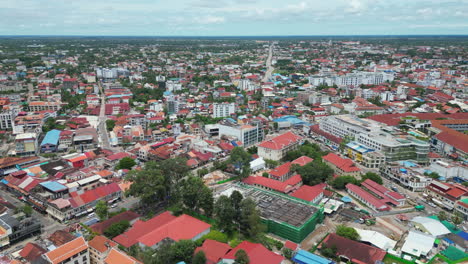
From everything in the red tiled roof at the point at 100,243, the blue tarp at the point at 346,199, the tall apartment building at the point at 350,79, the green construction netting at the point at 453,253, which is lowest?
the green construction netting at the point at 453,253

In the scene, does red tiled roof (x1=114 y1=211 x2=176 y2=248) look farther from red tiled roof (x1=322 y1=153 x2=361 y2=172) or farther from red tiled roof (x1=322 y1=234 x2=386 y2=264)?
red tiled roof (x1=322 y1=153 x2=361 y2=172)

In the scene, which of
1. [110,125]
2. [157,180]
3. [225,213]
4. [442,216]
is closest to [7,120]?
[110,125]

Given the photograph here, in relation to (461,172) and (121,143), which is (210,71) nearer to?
(121,143)

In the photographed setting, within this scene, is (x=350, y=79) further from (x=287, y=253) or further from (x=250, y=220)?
(x=287, y=253)

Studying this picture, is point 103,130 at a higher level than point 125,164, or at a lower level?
lower

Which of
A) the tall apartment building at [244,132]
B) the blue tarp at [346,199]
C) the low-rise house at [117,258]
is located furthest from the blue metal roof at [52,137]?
the blue tarp at [346,199]

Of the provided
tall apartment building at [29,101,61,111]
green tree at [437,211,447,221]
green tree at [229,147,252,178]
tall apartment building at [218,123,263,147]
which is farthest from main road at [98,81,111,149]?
green tree at [437,211,447,221]

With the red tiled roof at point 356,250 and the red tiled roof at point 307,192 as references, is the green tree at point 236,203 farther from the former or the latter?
the red tiled roof at point 307,192
